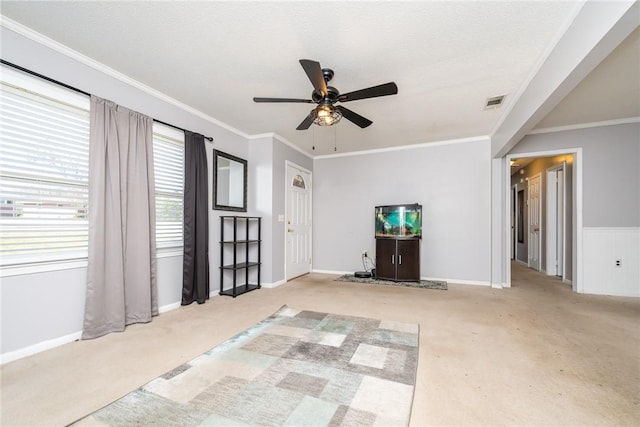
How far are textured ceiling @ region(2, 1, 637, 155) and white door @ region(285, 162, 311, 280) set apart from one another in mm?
1904

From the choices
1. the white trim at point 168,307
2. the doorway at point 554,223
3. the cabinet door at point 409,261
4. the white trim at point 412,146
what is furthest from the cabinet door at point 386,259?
the doorway at point 554,223

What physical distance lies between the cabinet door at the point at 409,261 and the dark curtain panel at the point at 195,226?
3074 millimetres

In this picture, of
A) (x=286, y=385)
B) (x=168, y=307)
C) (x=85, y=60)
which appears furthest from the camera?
(x=168, y=307)

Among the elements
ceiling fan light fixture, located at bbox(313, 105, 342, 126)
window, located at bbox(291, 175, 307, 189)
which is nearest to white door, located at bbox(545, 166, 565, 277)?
window, located at bbox(291, 175, 307, 189)

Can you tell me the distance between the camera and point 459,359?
2.04m

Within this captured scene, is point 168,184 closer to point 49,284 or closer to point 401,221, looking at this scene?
point 49,284

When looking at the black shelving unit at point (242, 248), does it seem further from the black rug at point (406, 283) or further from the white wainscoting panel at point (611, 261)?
the white wainscoting panel at point (611, 261)

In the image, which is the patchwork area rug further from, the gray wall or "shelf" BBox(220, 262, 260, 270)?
the gray wall

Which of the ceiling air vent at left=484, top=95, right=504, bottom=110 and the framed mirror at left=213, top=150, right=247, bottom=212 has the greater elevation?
the ceiling air vent at left=484, top=95, right=504, bottom=110

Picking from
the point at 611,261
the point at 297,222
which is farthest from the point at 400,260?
the point at 611,261

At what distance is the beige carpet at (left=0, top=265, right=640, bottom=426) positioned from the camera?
58.7 inches

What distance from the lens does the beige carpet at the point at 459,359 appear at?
1491 millimetres

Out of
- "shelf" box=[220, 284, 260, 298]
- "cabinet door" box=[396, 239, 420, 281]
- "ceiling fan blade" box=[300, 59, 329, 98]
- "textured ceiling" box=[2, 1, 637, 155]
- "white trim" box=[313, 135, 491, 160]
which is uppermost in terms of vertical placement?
"textured ceiling" box=[2, 1, 637, 155]

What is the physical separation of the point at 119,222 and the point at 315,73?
7.40 feet
